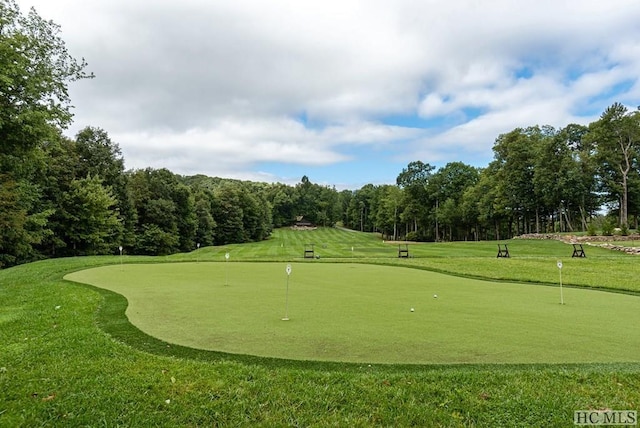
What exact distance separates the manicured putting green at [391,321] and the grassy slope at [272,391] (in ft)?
1.14

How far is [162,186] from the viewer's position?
38.5m

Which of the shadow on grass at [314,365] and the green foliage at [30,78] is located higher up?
the green foliage at [30,78]

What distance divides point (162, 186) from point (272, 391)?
128 feet

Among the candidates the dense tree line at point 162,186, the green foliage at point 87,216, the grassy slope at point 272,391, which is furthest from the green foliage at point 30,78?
the green foliage at point 87,216

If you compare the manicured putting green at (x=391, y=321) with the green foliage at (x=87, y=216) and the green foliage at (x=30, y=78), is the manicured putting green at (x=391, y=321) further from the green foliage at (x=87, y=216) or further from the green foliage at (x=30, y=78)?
the green foliage at (x=87, y=216)

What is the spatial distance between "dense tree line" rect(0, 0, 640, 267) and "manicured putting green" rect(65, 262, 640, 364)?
243 inches

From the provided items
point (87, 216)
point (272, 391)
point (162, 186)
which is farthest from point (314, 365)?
point (162, 186)

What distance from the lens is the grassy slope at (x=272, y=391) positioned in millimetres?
2881

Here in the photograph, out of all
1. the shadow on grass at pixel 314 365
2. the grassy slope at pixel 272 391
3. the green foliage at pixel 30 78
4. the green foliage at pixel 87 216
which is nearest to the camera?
the grassy slope at pixel 272 391

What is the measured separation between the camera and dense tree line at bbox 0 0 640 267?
35.2 feet

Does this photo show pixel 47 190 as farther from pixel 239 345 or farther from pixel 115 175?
pixel 239 345

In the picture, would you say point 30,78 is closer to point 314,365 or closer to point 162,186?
point 314,365

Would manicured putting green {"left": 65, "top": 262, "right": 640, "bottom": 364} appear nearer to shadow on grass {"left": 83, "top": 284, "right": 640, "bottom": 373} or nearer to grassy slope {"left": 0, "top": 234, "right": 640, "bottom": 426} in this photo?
shadow on grass {"left": 83, "top": 284, "right": 640, "bottom": 373}

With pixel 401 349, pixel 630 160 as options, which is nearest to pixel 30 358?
pixel 401 349
